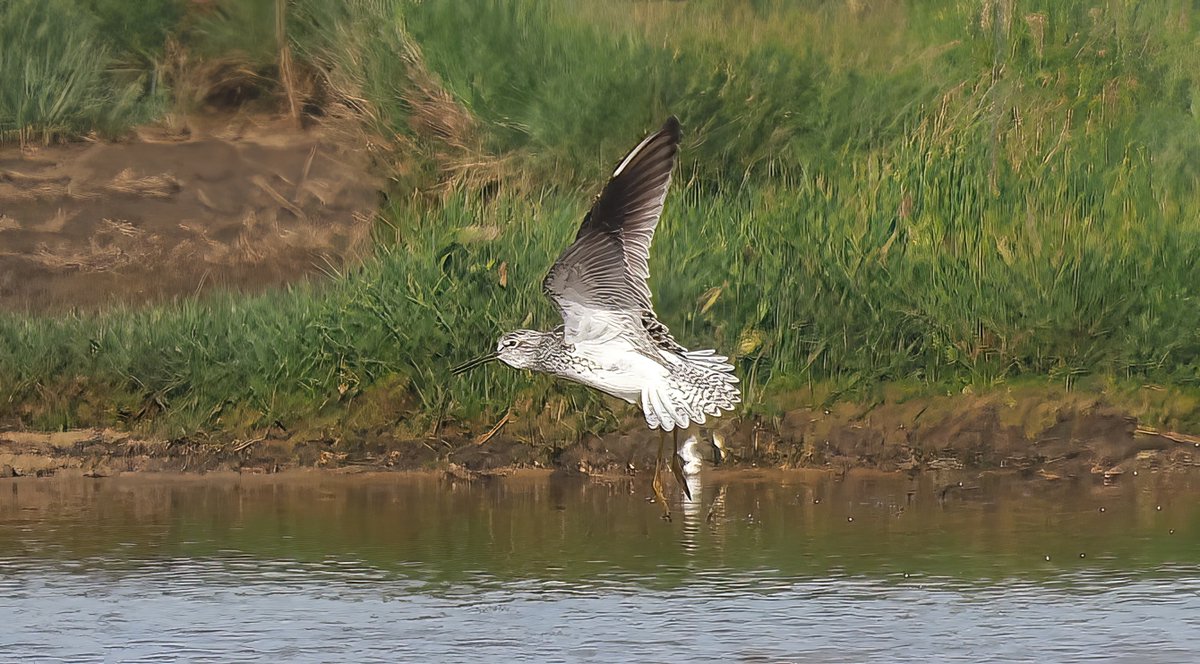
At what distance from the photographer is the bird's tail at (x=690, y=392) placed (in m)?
8.66

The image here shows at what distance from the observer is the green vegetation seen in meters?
10.3

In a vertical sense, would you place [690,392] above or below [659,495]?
above

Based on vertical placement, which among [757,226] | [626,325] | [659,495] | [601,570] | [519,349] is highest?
[757,226]

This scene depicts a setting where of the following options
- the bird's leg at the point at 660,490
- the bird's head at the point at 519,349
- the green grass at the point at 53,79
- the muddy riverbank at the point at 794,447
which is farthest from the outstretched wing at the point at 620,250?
the green grass at the point at 53,79

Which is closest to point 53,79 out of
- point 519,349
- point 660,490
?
point 519,349

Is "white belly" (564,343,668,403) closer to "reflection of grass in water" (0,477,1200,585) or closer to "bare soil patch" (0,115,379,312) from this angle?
"reflection of grass in water" (0,477,1200,585)

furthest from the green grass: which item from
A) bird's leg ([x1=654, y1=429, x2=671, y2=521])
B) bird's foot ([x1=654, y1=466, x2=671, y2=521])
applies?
bird's foot ([x1=654, y1=466, x2=671, y2=521])

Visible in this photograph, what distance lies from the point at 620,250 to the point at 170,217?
5.56 m

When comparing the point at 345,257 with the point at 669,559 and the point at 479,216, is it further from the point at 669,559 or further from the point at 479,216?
the point at 669,559

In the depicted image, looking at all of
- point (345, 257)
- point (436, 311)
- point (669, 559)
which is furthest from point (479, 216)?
point (669, 559)

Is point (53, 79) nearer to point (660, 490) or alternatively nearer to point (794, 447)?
point (794, 447)

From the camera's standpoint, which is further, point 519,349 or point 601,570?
point 519,349

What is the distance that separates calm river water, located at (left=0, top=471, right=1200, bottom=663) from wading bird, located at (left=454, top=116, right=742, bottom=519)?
64cm

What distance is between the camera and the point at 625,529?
907 centimetres
